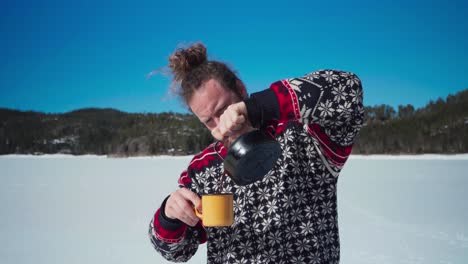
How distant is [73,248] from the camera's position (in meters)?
3.74

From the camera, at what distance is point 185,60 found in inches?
52.4

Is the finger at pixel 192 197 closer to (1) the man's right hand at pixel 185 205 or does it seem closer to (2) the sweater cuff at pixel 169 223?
(1) the man's right hand at pixel 185 205

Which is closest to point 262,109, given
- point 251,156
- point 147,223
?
point 251,156

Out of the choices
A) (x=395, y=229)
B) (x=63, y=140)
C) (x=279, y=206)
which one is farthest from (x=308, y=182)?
→ (x=63, y=140)

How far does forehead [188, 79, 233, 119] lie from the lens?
1.26 m

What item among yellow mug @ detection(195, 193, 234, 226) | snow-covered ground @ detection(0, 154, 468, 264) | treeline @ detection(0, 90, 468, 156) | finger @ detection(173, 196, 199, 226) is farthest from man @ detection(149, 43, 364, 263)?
treeline @ detection(0, 90, 468, 156)

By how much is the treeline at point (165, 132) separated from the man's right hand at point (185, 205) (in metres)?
26.4

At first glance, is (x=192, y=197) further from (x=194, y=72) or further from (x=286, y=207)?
(x=194, y=72)

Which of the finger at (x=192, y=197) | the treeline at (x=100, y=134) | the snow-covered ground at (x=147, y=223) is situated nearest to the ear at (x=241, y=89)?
the finger at (x=192, y=197)

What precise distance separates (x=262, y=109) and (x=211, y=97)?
0.33 metres

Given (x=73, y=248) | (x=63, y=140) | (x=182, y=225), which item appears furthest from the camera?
(x=63, y=140)

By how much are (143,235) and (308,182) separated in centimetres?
340

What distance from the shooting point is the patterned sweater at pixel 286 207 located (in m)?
1.19

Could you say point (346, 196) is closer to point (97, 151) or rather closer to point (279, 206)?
point (279, 206)
